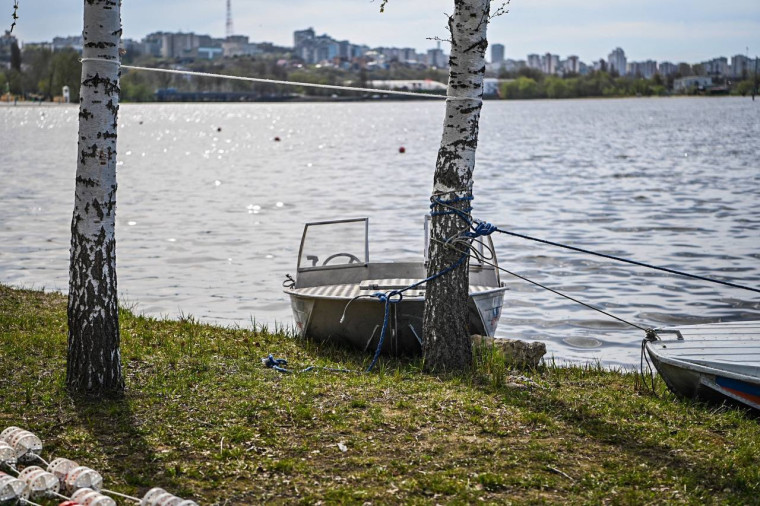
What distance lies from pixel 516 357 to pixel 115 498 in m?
5.71

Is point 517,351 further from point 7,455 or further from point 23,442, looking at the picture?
point 7,455

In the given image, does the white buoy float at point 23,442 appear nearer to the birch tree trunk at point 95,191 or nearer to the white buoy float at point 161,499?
the white buoy float at point 161,499

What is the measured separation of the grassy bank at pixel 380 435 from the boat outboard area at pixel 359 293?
4.24 feet

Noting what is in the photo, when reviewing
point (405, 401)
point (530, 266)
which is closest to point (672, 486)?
point (405, 401)

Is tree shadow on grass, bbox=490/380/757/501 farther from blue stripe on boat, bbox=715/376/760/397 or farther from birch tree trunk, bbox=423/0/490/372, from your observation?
birch tree trunk, bbox=423/0/490/372

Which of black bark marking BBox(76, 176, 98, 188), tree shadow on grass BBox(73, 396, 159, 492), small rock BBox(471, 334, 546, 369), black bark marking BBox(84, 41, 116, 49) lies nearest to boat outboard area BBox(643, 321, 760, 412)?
small rock BBox(471, 334, 546, 369)

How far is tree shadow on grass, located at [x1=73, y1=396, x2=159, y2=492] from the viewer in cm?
629

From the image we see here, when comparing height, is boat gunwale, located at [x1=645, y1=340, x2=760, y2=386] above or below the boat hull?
above

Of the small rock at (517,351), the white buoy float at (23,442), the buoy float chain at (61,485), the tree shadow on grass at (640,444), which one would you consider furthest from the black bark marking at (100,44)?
the small rock at (517,351)

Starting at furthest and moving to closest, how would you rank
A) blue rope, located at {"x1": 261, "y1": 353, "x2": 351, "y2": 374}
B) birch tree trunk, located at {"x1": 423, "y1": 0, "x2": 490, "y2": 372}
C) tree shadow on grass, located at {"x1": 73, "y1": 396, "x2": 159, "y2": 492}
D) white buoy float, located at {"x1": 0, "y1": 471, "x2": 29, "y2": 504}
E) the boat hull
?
the boat hull → blue rope, located at {"x1": 261, "y1": 353, "x2": 351, "y2": 374} → birch tree trunk, located at {"x1": 423, "y1": 0, "x2": 490, "y2": 372} → tree shadow on grass, located at {"x1": 73, "y1": 396, "x2": 159, "y2": 492} → white buoy float, located at {"x1": 0, "y1": 471, "x2": 29, "y2": 504}

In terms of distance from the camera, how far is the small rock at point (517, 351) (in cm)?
1064

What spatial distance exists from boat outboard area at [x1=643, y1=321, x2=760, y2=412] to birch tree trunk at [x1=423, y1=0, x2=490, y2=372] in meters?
1.83

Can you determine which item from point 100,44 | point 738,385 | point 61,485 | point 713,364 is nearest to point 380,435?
point 61,485

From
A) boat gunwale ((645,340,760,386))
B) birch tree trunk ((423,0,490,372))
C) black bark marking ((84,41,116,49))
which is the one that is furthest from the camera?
birch tree trunk ((423,0,490,372))
